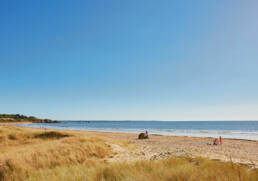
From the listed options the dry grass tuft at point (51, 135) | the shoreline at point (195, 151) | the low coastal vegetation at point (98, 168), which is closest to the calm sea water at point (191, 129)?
the shoreline at point (195, 151)

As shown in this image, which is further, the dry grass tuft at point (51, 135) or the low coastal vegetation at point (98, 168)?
the dry grass tuft at point (51, 135)

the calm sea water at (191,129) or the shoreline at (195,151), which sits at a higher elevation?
the shoreline at (195,151)

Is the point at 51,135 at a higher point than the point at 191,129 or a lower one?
higher

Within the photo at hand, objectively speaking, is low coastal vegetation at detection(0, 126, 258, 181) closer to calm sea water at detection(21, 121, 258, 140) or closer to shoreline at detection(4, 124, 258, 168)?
shoreline at detection(4, 124, 258, 168)

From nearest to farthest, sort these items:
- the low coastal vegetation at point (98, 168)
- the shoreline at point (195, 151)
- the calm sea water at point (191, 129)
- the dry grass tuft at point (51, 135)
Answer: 1. the low coastal vegetation at point (98, 168)
2. the shoreline at point (195, 151)
3. the dry grass tuft at point (51, 135)
4. the calm sea water at point (191, 129)

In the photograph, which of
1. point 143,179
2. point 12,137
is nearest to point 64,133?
point 12,137

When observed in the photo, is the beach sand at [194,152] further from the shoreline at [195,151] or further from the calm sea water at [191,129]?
the calm sea water at [191,129]

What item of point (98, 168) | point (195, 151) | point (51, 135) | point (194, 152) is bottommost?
point (195, 151)

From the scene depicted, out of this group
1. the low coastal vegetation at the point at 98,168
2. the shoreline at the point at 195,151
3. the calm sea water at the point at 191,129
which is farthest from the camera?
the calm sea water at the point at 191,129

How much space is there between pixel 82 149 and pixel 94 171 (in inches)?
153

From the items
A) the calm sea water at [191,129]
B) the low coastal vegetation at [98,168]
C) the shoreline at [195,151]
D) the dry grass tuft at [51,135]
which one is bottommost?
the calm sea water at [191,129]

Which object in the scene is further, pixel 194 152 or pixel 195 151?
pixel 195 151

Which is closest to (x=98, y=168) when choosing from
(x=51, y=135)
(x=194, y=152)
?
(x=194, y=152)

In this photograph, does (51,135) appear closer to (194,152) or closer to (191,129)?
(194,152)
